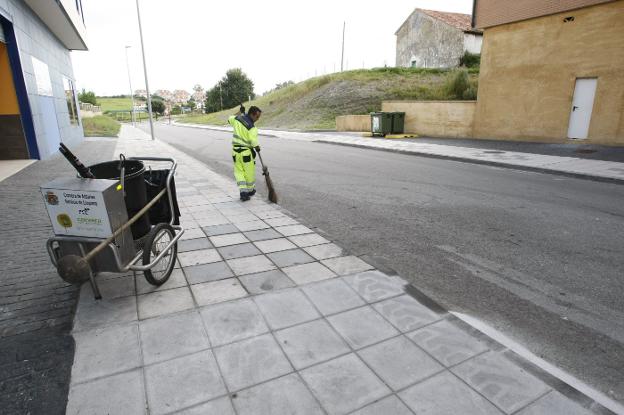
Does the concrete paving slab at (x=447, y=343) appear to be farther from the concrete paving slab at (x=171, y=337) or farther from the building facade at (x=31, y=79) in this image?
the building facade at (x=31, y=79)

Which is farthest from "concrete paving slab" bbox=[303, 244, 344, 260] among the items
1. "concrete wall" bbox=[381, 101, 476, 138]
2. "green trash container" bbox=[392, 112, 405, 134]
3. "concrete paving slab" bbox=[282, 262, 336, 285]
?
"green trash container" bbox=[392, 112, 405, 134]

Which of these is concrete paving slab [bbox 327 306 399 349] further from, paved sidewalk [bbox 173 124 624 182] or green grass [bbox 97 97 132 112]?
green grass [bbox 97 97 132 112]

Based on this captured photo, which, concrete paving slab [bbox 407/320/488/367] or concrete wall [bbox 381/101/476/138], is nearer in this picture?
concrete paving slab [bbox 407/320/488/367]

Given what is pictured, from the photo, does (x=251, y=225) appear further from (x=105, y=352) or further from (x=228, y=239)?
(x=105, y=352)

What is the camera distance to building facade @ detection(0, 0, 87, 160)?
11.5 meters

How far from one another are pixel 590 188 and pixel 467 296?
22.1 ft

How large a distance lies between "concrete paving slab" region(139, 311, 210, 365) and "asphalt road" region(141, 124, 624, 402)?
203 centimetres

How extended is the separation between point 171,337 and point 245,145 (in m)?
4.30

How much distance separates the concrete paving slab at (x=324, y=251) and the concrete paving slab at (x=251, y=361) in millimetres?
1620

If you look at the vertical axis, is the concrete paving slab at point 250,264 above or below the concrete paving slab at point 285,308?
above

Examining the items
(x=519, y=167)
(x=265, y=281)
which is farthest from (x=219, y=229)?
(x=519, y=167)

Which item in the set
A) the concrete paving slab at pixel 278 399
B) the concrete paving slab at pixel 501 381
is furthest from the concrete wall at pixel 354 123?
the concrete paving slab at pixel 278 399

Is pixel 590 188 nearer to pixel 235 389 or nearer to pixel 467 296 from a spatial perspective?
pixel 467 296

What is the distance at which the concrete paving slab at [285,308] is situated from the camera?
9.88ft
